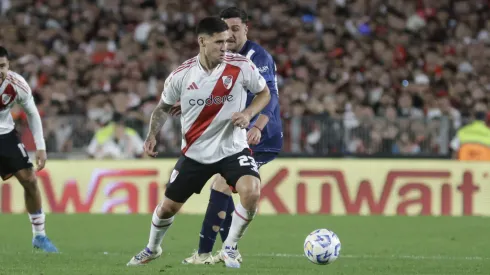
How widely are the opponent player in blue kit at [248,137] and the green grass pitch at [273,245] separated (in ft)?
1.12

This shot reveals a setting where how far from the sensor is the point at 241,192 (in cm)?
838

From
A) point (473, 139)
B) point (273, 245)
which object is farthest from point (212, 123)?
point (473, 139)

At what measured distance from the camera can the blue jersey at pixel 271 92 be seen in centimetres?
929

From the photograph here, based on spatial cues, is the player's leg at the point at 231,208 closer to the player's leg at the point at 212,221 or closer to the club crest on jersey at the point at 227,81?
the player's leg at the point at 212,221

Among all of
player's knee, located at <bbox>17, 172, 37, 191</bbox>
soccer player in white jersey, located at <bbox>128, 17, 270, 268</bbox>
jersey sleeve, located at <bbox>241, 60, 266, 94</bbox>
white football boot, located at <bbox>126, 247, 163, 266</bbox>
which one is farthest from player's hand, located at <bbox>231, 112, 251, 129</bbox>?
player's knee, located at <bbox>17, 172, 37, 191</bbox>

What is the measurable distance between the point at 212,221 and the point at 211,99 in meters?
1.27

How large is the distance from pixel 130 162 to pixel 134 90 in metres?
3.12

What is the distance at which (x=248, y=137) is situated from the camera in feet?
28.2

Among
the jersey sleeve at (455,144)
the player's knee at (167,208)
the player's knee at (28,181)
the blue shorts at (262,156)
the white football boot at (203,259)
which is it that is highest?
the blue shorts at (262,156)

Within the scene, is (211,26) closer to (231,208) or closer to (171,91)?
(171,91)

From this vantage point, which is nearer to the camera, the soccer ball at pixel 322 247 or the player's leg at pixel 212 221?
the soccer ball at pixel 322 247

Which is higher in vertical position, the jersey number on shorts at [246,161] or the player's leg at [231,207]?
the jersey number on shorts at [246,161]

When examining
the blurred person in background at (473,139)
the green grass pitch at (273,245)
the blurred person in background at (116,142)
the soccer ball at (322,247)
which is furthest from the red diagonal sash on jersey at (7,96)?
the blurred person in background at (473,139)

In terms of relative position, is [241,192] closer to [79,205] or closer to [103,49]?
[79,205]
